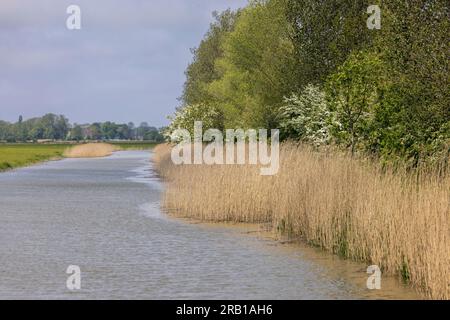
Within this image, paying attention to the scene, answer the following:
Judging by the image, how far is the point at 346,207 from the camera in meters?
19.0

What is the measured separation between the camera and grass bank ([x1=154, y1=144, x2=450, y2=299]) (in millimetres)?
14195

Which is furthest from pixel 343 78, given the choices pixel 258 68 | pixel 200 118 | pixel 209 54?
pixel 209 54

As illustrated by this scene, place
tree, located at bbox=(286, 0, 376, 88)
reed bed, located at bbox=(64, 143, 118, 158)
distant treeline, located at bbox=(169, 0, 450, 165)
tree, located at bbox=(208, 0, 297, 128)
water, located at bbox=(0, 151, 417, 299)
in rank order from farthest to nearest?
reed bed, located at bbox=(64, 143, 118, 158)
tree, located at bbox=(208, 0, 297, 128)
tree, located at bbox=(286, 0, 376, 88)
distant treeline, located at bbox=(169, 0, 450, 165)
water, located at bbox=(0, 151, 417, 299)

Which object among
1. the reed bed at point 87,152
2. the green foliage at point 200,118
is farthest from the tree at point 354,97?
the reed bed at point 87,152

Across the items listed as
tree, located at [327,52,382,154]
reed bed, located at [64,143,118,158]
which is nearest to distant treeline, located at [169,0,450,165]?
tree, located at [327,52,382,154]

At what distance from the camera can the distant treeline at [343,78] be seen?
21.3 metres

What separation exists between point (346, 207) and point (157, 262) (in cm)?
468

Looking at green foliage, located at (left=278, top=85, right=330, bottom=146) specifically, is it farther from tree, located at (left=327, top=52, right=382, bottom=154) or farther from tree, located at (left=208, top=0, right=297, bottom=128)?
tree, located at (left=208, top=0, right=297, bottom=128)

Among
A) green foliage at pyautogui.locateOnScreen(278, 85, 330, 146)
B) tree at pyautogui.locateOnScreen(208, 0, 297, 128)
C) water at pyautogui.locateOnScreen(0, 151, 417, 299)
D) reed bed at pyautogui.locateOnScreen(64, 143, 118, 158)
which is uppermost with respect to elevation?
tree at pyautogui.locateOnScreen(208, 0, 297, 128)

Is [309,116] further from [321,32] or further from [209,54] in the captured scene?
[209,54]

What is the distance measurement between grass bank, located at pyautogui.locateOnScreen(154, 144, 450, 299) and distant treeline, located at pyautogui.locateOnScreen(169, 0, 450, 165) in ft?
5.98

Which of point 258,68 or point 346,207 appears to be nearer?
point 346,207

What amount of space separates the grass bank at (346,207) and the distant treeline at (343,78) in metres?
1.82

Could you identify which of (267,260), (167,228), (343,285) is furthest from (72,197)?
(343,285)
